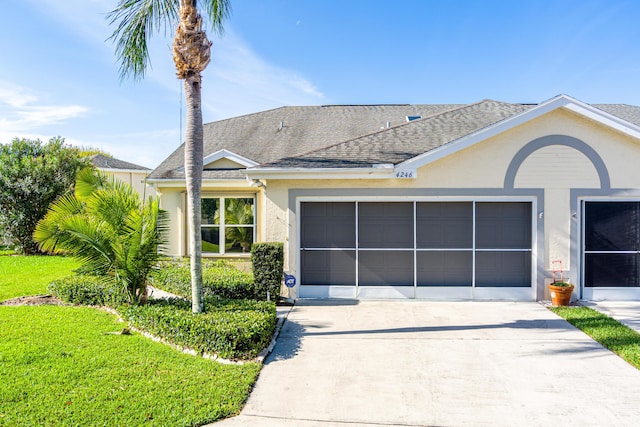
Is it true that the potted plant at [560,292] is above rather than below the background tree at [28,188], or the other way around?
below

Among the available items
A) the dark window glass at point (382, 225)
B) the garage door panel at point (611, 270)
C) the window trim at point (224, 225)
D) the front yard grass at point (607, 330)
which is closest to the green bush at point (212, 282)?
the window trim at point (224, 225)

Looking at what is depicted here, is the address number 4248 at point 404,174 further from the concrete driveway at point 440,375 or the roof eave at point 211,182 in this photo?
the roof eave at point 211,182

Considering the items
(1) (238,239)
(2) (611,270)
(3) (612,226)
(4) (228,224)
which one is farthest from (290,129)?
(2) (611,270)

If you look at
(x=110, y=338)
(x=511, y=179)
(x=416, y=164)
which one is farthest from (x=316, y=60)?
(x=110, y=338)

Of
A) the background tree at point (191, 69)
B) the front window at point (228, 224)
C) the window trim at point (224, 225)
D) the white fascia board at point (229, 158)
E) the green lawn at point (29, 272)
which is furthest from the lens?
the white fascia board at point (229, 158)

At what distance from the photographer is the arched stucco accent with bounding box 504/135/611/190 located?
1009cm

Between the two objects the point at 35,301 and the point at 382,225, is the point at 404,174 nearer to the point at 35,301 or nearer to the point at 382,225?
the point at 382,225

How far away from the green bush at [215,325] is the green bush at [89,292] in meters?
1.33

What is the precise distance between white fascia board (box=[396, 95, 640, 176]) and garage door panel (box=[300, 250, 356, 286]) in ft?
9.46

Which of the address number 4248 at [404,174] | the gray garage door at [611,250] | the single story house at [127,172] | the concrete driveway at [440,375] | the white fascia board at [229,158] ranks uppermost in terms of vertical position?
the single story house at [127,172]

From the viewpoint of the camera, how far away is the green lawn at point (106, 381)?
178 inches

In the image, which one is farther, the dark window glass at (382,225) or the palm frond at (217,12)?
the dark window glass at (382,225)

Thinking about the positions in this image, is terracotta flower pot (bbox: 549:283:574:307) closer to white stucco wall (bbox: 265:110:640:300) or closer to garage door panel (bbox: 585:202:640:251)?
white stucco wall (bbox: 265:110:640:300)

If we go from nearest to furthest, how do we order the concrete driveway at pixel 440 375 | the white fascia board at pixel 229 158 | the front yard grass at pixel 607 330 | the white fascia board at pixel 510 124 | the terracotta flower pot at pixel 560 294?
1. the concrete driveway at pixel 440 375
2. the front yard grass at pixel 607 330
3. the terracotta flower pot at pixel 560 294
4. the white fascia board at pixel 510 124
5. the white fascia board at pixel 229 158
